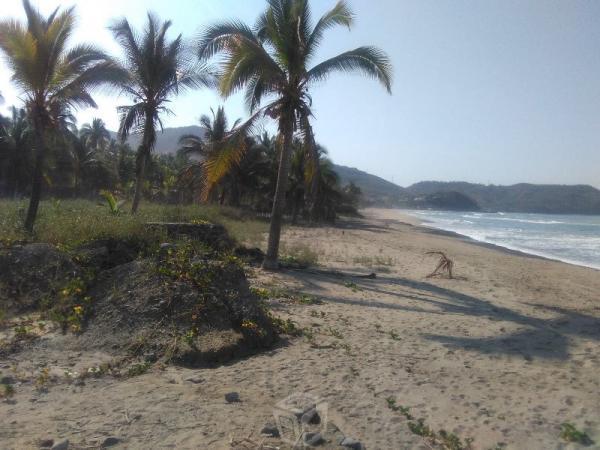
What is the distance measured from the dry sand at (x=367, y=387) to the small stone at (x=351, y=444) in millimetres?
165

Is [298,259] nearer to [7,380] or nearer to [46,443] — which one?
[7,380]

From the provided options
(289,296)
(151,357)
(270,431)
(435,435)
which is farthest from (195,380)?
(289,296)

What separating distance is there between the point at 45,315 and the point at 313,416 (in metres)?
3.64

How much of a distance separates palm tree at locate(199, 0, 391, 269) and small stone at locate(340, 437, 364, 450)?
7.57 meters

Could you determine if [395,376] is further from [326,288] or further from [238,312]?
[326,288]

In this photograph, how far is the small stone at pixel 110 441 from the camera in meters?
3.19

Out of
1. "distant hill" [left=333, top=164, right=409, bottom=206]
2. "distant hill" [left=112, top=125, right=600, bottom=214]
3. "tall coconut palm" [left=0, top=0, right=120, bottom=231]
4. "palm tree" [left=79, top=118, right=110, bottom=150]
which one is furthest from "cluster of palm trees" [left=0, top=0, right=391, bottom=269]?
"distant hill" [left=112, top=125, right=600, bottom=214]

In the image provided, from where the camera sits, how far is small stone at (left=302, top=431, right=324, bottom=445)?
3362 mm

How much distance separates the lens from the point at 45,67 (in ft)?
35.8

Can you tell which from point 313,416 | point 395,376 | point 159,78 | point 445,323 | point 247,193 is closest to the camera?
point 313,416

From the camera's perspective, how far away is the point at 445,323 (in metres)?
7.16

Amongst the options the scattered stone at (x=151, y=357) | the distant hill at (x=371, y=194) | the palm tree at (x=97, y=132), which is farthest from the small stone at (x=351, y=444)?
the distant hill at (x=371, y=194)

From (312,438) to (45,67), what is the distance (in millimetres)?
10634

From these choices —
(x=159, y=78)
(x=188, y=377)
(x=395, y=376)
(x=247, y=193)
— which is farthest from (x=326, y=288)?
(x=247, y=193)
